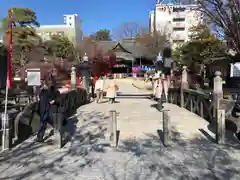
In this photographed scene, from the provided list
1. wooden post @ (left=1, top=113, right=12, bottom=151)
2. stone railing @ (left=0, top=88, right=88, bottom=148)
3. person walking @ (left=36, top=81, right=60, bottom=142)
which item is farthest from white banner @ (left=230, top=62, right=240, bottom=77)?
wooden post @ (left=1, top=113, right=12, bottom=151)

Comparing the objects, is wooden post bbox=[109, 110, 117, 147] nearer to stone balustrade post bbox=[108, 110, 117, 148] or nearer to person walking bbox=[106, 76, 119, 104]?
stone balustrade post bbox=[108, 110, 117, 148]

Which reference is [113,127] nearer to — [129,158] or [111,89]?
[129,158]

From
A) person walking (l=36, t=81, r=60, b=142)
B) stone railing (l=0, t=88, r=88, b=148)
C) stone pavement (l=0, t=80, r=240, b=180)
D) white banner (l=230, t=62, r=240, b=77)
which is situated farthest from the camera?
white banner (l=230, t=62, r=240, b=77)

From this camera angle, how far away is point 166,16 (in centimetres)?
6203

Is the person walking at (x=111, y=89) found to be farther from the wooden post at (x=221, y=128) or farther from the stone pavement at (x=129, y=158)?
the wooden post at (x=221, y=128)

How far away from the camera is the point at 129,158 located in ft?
20.4

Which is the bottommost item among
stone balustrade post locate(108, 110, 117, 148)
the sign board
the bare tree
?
stone balustrade post locate(108, 110, 117, 148)

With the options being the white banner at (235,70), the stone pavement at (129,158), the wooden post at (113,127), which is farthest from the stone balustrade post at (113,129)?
the white banner at (235,70)

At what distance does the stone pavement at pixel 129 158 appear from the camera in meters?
5.20

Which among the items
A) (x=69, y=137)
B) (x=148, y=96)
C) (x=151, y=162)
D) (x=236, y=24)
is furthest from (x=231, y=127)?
(x=148, y=96)

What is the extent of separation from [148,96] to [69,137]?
13.9m

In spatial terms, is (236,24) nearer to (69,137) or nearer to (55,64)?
(69,137)

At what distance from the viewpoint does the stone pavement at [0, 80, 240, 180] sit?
5.20m

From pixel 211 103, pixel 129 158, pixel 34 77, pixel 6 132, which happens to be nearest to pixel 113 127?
pixel 129 158
